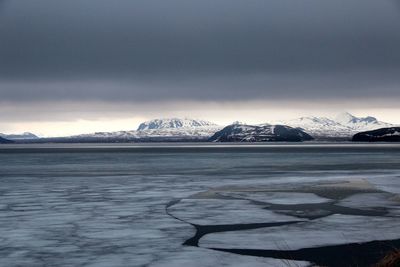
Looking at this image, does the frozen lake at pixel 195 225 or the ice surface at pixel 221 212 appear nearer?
the frozen lake at pixel 195 225

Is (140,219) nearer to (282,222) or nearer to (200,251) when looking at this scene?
(282,222)

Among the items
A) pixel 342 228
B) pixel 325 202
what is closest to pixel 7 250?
pixel 342 228

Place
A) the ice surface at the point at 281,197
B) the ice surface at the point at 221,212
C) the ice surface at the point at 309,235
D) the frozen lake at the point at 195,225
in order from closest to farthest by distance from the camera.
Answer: the frozen lake at the point at 195,225 < the ice surface at the point at 309,235 < the ice surface at the point at 221,212 < the ice surface at the point at 281,197

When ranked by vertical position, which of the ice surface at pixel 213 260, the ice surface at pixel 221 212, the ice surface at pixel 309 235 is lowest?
the ice surface at pixel 213 260

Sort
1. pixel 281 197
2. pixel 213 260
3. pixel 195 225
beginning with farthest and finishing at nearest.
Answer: pixel 281 197, pixel 195 225, pixel 213 260

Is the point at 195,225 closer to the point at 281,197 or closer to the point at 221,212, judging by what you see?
the point at 221,212

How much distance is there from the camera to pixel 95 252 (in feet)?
41.3

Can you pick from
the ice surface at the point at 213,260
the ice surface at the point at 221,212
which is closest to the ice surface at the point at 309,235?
the ice surface at the point at 213,260

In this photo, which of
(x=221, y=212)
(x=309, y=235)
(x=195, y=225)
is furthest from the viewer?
(x=221, y=212)

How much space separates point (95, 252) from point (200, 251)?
2144 millimetres

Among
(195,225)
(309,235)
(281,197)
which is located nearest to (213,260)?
(309,235)

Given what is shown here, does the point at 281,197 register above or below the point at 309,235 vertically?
above

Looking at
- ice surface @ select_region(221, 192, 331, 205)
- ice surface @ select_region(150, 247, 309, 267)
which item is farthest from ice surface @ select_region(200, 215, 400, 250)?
ice surface @ select_region(221, 192, 331, 205)

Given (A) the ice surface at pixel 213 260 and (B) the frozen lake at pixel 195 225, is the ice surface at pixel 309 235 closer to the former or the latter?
(B) the frozen lake at pixel 195 225
